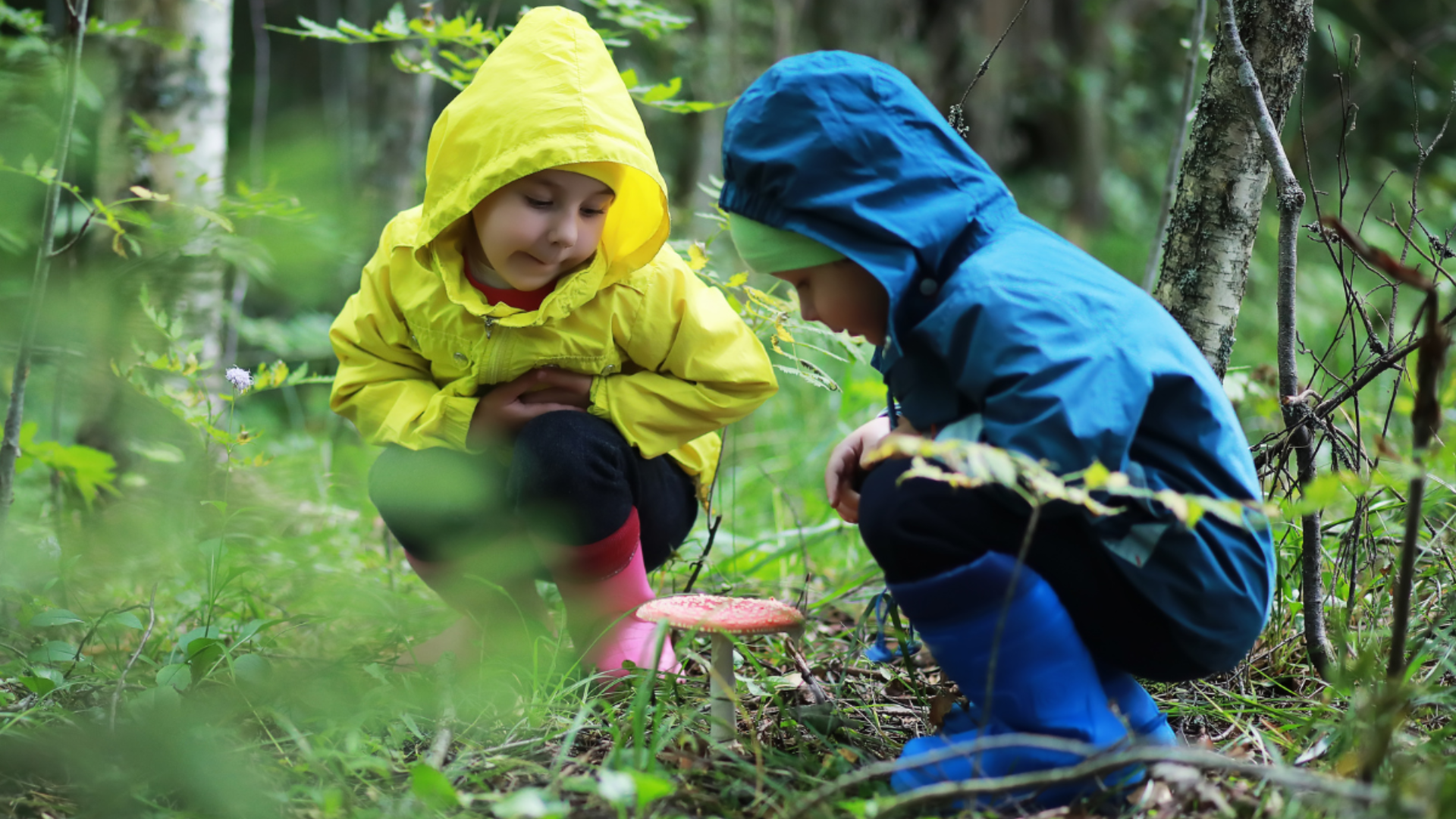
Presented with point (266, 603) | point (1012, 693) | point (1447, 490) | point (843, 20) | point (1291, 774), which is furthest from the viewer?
point (843, 20)

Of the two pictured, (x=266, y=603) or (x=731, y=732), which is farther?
(x=266, y=603)

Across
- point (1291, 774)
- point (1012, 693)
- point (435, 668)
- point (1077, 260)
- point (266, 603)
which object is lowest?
point (266, 603)

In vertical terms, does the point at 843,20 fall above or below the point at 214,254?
above

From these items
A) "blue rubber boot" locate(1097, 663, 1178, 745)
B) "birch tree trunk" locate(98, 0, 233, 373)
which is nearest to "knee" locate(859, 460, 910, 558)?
"blue rubber boot" locate(1097, 663, 1178, 745)

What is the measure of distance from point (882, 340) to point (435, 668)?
93cm

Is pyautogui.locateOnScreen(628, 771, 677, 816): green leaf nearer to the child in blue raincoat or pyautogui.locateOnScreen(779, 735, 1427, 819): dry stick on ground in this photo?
pyautogui.locateOnScreen(779, 735, 1427, 819): dry stick on ground

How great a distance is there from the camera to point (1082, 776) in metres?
1.18

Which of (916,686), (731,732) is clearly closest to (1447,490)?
(916,686)

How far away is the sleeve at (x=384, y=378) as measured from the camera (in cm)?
193

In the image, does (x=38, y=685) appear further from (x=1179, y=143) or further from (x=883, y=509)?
(x=1179, y=143)

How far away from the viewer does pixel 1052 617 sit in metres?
1.36

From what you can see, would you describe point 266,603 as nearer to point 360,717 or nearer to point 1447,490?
point 360,717

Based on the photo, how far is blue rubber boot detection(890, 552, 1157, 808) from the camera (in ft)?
4.40

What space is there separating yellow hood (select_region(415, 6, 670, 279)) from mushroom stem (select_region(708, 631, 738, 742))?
679mm
